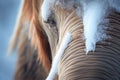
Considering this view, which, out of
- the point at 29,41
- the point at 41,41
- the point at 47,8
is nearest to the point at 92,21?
the point at 47,8

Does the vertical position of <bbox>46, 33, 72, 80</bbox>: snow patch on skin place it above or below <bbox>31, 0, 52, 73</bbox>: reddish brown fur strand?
below

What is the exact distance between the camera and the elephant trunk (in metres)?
2.33

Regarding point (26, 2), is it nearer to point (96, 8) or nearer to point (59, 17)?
point (59, 17)

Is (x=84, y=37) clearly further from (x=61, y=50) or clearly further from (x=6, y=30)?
(x=6, y=30)

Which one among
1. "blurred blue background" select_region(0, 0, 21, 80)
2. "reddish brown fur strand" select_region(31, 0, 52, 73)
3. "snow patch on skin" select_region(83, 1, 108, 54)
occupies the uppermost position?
"blurred blue background" select_region(0, 0, 21, 80)

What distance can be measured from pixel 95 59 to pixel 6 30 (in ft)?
15.0

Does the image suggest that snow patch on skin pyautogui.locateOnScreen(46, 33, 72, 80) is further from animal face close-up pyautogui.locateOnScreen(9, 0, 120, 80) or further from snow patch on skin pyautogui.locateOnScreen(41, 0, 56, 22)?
snow patch on skin pyautogui.locateOnScreen(41, 0, 56, 22)

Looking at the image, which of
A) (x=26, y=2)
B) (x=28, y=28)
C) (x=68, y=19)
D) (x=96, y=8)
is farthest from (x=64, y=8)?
(x=28, y=28)

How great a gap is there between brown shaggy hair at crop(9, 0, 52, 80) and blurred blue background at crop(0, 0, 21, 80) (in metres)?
1.57

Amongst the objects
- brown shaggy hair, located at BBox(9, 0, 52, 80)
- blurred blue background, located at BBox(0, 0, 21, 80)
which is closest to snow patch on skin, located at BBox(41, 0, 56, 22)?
brown shaggy hair, located at BBox(9, 0, 52, 80)

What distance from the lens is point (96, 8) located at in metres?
2.53

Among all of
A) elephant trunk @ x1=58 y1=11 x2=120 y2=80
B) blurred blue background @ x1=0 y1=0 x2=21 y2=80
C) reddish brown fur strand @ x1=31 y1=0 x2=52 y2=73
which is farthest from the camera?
blurred blue background @ x1=0 y1=0 x2=21 y2=80

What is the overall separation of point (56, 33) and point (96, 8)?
48 cm

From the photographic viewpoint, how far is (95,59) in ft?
7.77
